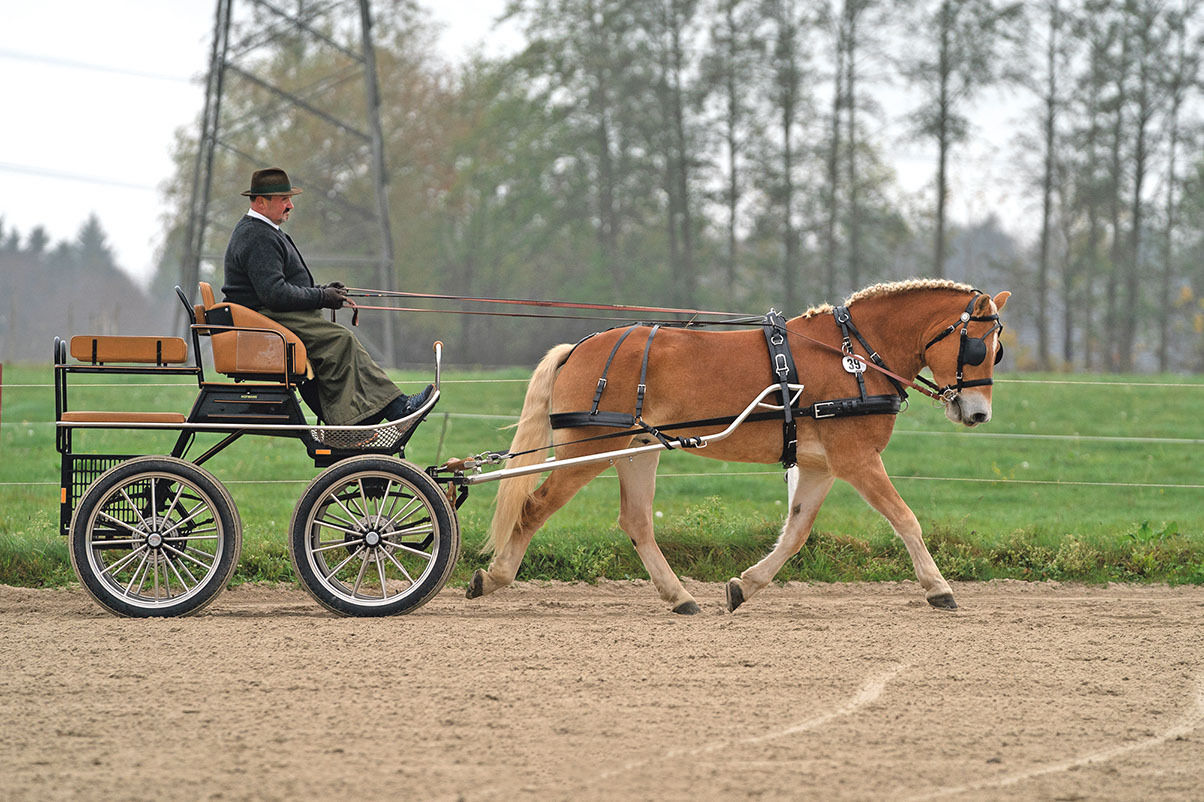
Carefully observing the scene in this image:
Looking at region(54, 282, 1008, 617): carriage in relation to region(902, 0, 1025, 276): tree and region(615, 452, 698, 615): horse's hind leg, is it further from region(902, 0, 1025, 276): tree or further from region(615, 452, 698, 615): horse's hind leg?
region(902, 0, 1025, 276): tree

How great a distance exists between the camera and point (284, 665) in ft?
17.0

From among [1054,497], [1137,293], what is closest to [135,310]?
[1137,293]

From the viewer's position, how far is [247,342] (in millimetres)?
5996

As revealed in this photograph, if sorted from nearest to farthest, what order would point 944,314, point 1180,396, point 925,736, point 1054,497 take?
point 925,736, point 944,314, point 1054,497, point 1180,396

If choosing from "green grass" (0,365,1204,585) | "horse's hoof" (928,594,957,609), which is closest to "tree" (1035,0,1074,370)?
"green grass" (0,365,1204,585)

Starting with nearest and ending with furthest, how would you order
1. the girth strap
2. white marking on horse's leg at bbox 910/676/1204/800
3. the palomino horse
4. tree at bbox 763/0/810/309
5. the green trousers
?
white marking on horse's leg at bbox 910/676/1204/800
the green trousers
the girth strap
the palomino horse
tree at bbox 763/0/810/309

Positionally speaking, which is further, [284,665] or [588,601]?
[588,601]

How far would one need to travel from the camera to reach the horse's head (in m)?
6.65

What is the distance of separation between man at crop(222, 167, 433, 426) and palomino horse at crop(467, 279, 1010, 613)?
884 millimetres

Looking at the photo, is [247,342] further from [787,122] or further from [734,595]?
[787,122]

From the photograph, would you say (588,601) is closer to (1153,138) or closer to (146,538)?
(146,538)

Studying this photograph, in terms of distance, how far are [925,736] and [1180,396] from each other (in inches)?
568

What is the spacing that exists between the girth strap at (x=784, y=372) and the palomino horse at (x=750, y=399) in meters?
0.06

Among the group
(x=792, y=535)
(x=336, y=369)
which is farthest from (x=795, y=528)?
(x=336, y=369)
